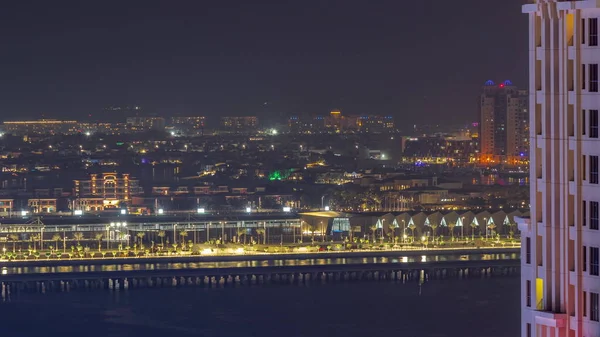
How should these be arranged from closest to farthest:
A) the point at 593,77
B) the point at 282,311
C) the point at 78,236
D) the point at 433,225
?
the point at 593,77 < the point at 282,311 < the point at 78,236 < the point at 433,225

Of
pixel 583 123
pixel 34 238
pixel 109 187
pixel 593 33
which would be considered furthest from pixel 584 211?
Result: pixel 109 187

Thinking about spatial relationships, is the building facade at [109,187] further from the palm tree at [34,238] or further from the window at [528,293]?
the window at [528,293]

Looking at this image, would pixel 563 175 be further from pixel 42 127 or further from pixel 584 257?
pixel 42 127

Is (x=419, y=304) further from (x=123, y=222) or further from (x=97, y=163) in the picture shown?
(x=97, y=163)

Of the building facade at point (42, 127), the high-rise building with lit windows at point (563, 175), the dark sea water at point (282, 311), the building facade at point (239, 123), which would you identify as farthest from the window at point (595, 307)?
the building facade at point (239, 123)

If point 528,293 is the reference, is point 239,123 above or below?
above
